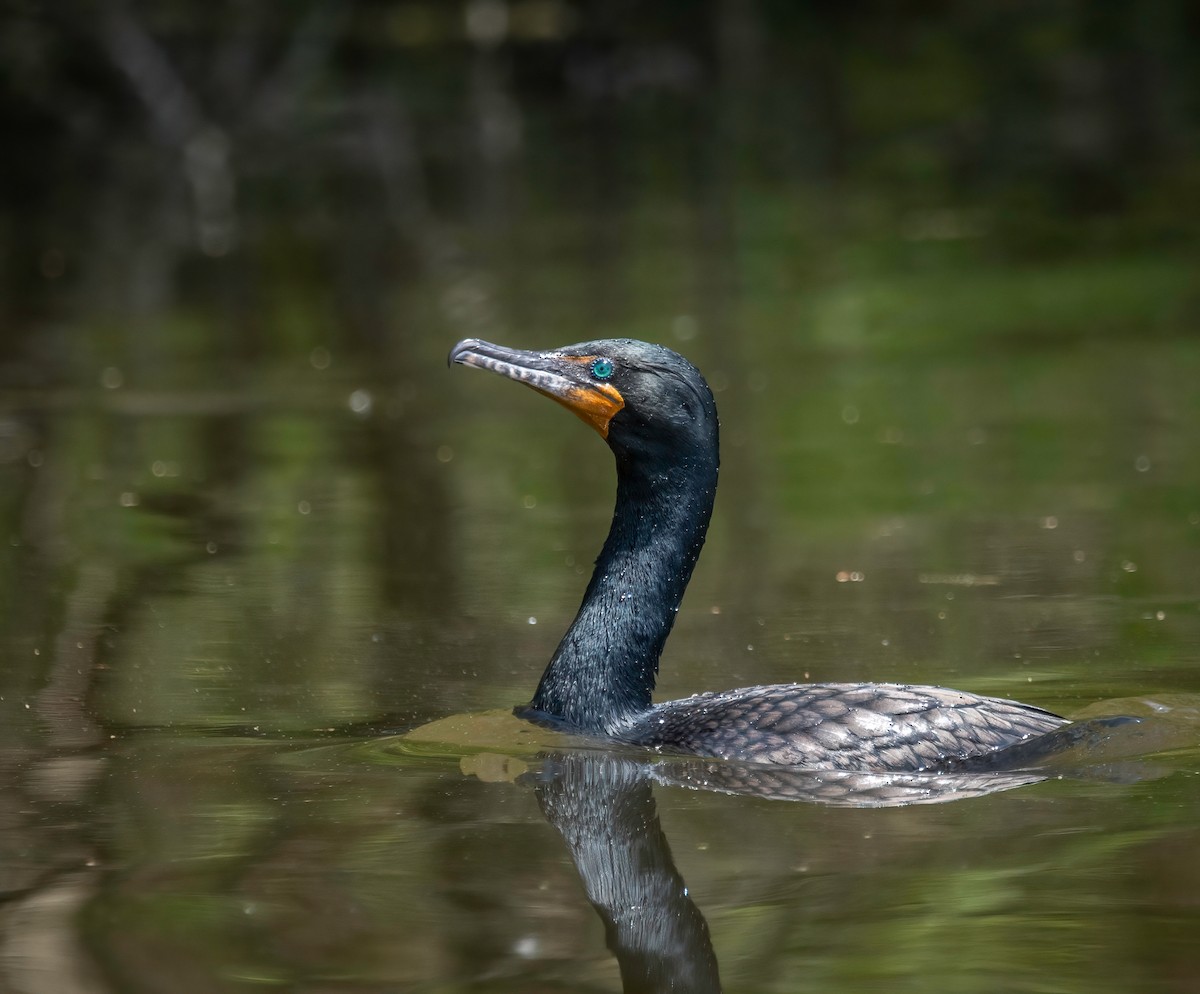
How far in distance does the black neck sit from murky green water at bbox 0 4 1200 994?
0.66 feet

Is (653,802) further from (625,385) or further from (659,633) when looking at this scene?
(625,385)

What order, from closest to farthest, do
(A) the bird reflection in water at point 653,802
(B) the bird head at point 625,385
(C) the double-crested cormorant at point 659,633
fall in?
(A) the bird reflection in water at point 653,802 < (C) the double-crested cormorant at point 659,633 < (B) the bird head at point 625,385

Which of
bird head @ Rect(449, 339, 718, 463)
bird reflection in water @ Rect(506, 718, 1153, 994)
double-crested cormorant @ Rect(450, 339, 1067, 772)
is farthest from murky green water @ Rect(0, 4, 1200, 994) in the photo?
bird head @ Rect(449, 339, 718, 463)

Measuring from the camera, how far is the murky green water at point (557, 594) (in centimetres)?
533

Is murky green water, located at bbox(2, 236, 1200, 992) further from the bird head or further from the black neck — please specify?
the bird head

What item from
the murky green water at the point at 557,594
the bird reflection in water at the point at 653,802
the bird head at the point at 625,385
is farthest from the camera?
the bird head at the point at 625,385

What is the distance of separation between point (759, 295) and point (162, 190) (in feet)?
41.5

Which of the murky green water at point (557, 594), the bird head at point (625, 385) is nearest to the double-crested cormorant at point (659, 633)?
the bird head at point (625, 385)

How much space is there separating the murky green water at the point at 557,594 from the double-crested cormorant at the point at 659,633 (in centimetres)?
17

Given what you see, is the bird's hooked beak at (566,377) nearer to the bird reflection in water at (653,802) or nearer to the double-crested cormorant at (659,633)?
the double-crested cormorant at (659,633)

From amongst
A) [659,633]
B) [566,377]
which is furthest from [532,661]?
[566,377]

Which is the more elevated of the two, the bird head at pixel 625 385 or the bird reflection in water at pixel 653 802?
the bird head at pixel 625 385

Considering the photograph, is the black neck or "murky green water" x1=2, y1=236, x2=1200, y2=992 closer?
"murky green water" x1=2, y1=236, x2=1200, y2=992

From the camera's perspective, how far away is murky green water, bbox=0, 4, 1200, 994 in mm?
5328
